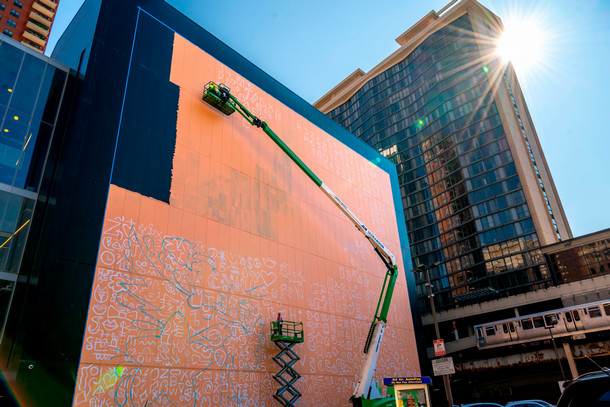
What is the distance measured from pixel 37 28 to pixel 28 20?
8.10 ft

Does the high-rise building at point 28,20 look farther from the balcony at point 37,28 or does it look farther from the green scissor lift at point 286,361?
the green scissor lift at point 286,361

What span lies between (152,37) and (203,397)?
17845 mm

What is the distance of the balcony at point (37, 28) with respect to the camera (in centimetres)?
8806

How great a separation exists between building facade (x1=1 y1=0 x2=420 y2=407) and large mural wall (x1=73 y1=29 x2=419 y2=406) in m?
0.07

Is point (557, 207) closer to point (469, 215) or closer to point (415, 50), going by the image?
point (469, 215)

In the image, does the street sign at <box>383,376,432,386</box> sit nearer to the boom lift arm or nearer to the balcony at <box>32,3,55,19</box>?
the boom lift arm

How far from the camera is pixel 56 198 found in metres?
14.7

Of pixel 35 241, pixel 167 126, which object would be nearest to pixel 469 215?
pixel 167 126

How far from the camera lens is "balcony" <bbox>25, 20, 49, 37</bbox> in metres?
88.1

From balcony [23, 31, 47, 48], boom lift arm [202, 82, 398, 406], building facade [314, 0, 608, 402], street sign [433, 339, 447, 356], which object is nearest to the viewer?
boom lift arm [202, 82, 398, 406]

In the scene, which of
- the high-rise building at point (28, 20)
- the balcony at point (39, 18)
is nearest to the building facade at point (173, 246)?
the high-rise building at point (28, 20)

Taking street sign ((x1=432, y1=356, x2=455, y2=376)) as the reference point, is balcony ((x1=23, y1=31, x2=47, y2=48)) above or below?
above

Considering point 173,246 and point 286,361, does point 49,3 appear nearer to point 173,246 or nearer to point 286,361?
point 173,246

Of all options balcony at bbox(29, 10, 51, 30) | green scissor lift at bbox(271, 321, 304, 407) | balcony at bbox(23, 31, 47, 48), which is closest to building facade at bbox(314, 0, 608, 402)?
green scissor lift at bbox(271, 321, 304, 407)
